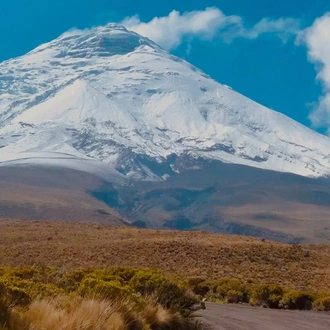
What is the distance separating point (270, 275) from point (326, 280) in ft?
12.5

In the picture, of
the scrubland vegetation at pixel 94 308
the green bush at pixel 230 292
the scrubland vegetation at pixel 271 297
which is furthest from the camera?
the green bush at pixel 230 292

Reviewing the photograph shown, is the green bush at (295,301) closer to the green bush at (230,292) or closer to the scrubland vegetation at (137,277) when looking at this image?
the scrubland vegetation at (137,277)

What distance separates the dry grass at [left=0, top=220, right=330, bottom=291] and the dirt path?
64.7 ft

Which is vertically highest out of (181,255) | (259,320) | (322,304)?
(322,304)

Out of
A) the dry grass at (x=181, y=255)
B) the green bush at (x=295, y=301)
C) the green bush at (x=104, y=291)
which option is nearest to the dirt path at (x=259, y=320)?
the green bush at (x=104, y=291)

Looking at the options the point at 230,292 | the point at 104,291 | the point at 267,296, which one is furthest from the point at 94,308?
the point at 230,292

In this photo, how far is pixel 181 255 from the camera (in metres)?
52.6

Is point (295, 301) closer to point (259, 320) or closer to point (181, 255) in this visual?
point (259, 320)

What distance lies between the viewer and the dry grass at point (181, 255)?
46375mm

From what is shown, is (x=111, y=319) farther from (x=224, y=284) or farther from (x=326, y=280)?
(x=326, y=280)

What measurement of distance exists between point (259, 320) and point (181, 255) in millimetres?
34058

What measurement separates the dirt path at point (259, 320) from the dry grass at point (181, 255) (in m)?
19.7

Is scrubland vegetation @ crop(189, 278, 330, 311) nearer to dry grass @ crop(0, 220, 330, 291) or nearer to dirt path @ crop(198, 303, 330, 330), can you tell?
dirt path @ crop(198, 303, 330, 330)

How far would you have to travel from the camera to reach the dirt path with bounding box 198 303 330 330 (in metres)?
17.0
